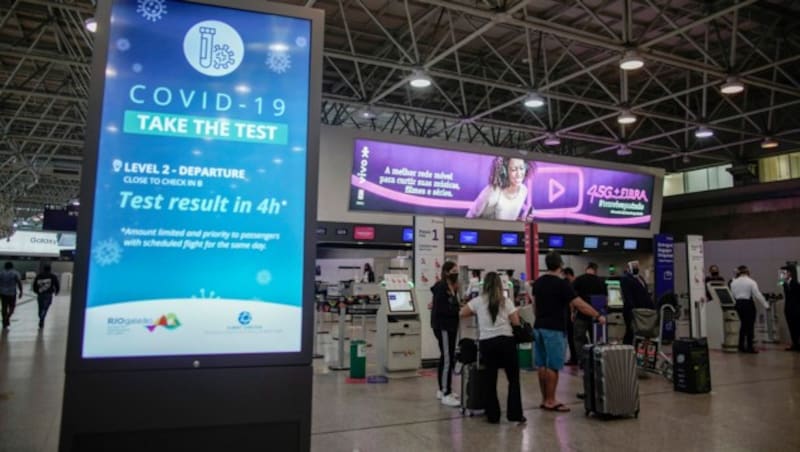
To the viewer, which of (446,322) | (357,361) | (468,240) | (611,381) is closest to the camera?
(611,381)

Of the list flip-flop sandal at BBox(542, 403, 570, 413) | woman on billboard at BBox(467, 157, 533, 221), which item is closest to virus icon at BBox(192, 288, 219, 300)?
flip-flop sandal at BBox(542, 403, 570, 413)

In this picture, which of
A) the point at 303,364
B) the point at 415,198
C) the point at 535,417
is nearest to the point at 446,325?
the point at 535,417

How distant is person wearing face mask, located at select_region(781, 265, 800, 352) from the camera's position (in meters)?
10.6

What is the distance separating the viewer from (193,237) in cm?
212

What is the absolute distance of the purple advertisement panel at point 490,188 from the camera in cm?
1259

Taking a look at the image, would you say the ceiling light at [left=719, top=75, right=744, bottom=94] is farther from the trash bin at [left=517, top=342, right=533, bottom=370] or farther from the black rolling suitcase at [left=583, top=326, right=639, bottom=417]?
the black rolling suitcase at [left=583, top=326, right=639, bottom=417]

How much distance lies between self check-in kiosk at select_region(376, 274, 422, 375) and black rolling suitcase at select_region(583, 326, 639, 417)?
2.83 m

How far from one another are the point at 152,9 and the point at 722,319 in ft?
38.8

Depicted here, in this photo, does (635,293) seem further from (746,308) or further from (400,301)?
(746,308)

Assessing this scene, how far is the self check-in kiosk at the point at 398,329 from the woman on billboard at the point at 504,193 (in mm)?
6113

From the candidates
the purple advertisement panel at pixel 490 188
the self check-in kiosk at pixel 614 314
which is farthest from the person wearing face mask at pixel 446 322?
the purple advertisement panel at pixel 490 188

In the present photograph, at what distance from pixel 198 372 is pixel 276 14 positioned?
4.70 ft

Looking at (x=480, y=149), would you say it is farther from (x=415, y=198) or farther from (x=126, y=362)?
(x=126, y=362)

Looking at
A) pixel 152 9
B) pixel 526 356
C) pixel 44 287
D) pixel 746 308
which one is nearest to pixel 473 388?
pixel 526 356
